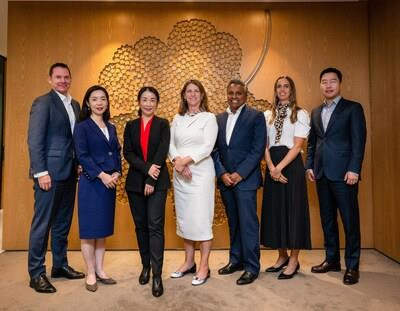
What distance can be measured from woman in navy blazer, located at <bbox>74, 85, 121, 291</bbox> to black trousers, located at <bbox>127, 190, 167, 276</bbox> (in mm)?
186

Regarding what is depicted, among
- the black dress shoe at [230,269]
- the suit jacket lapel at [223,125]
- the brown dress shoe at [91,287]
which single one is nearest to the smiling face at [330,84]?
the suit jacket lapel at [223,125]

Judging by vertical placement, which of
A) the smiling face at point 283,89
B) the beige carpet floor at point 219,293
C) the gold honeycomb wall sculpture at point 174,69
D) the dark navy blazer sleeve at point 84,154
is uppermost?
the gold honeycomb wall sculpture at point 174,69

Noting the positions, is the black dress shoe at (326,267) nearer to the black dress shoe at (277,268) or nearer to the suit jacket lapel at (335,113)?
the black dress shoe at (277,268)

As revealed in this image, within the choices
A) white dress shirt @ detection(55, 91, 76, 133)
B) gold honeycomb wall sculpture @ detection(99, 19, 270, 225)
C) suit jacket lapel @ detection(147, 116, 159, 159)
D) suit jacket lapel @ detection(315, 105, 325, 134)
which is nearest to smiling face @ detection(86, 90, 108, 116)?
white dress shirt @ detection(55, 91, 76, 133)

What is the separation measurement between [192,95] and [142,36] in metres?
1.31

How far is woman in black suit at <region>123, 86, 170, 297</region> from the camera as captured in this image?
2301 mm

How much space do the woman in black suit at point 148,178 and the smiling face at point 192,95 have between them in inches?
9.4

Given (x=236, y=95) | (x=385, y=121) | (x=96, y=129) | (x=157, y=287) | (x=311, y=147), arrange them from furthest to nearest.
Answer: (x=385, y=121) < (x=311, y=147) < (x=236, y=95) < (x=96, y=129) < (x=157, y=287)

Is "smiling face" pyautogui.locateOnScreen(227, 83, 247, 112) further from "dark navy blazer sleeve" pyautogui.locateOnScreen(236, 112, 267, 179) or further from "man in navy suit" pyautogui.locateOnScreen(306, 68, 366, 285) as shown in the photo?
"man in navy suit" pyautogui.locateOnScreen(306, 68, 366, 285)

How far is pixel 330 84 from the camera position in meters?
2.65

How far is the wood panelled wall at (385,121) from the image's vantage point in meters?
2.97

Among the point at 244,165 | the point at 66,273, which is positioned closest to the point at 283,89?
the point at 244,165

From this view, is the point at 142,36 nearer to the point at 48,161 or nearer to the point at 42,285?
the point at 48,161

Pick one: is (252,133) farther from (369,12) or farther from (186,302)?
(369,12)
